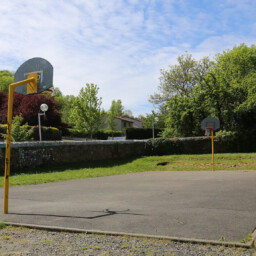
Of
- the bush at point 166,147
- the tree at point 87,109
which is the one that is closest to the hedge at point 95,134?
the tree at point 87,109

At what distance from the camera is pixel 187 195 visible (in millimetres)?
7961

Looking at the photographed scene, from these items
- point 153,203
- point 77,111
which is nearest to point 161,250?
point 153,203

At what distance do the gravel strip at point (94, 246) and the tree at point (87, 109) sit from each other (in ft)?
131

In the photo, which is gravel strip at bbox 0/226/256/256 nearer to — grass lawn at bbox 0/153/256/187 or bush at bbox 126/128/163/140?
grass lawn at bbox 0/153/256/187

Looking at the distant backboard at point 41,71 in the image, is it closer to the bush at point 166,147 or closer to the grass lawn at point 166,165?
the grass lawn at point 166,165

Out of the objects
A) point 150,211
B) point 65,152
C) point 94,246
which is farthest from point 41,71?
point 65,152

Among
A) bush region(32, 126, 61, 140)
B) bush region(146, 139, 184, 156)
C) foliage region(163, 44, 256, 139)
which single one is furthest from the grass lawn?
bush region(32, 126, 61, 140)

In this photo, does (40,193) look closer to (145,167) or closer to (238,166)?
(145,167)

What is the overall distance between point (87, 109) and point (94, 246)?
134 ft

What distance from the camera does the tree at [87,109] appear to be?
44.1 meters

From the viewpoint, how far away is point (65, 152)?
19234 mm

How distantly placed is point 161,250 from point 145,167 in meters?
15.6

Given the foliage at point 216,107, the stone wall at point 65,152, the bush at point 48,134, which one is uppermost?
the foliage at point 216,107

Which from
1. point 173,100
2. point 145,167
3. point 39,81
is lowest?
point 145,167
